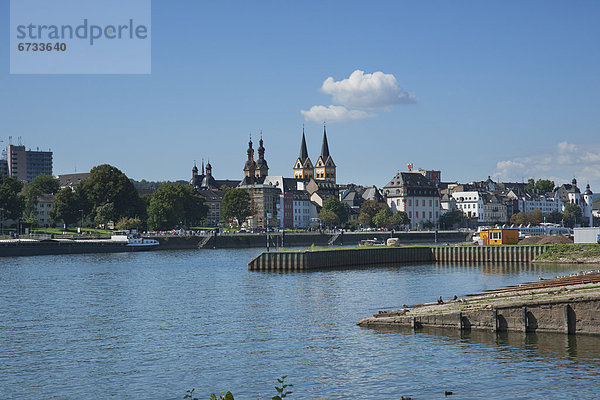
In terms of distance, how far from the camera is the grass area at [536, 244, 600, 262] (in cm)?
9251

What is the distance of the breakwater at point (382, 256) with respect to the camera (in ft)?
291

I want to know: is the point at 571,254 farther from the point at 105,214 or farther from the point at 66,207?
the point at 66,207

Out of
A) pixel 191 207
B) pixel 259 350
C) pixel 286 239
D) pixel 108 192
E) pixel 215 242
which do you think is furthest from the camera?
pixel 191 207

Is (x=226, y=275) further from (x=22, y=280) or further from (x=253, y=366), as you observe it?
(x=253, y=366)

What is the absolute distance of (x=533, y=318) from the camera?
38.2m

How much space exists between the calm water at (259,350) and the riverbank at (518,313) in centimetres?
86

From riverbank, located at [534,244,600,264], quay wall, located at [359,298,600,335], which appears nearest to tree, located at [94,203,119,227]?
riverbank, located at [534,244,600,264]

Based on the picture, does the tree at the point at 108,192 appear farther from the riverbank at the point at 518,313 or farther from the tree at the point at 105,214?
the riverbank at the point at 518,313

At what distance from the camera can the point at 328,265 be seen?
92.6 m

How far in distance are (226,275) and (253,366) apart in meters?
48.7

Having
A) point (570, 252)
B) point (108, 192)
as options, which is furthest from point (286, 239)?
point (570, 252)

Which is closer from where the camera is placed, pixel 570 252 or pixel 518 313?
pixel 518 313

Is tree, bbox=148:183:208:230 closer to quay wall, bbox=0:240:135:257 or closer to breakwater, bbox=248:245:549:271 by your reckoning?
quay wall, bbox=0:240:135:257

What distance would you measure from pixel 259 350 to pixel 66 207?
449ft
